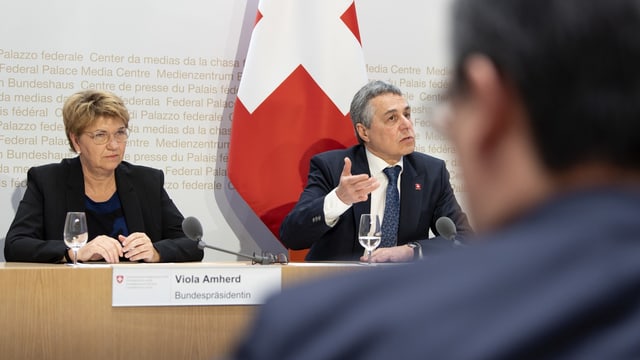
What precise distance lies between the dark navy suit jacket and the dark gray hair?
3.92 m

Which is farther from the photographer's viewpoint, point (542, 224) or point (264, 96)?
point (264, 96)

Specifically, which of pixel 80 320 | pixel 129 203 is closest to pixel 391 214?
pixel 129 203

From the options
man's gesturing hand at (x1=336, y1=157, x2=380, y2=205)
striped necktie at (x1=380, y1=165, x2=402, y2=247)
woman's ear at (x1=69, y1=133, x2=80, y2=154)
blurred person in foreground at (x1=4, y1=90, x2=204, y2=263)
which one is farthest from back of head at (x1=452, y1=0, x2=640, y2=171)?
woman's ear at (x1=69, y1=133, x2=80, y2=154)

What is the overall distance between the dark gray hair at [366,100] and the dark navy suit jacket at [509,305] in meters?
3.92

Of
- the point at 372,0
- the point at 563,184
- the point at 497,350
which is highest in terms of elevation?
the point at 372,0

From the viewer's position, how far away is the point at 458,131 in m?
0.63

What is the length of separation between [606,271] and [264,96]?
14.3 feet

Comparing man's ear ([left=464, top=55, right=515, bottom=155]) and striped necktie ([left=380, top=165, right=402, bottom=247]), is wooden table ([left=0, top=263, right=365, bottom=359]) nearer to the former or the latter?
striped necktie ([left=380, top=165, right=402, bottom=247])

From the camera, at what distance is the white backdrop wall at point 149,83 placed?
4.71 m

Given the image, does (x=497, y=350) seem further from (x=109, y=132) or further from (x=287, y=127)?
(x=287, y=127)

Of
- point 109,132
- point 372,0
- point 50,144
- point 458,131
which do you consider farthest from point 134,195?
point 458,131

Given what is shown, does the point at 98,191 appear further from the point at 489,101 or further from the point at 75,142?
the point at 489,101

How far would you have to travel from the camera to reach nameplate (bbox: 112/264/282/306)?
2908mm

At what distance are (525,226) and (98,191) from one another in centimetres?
374
